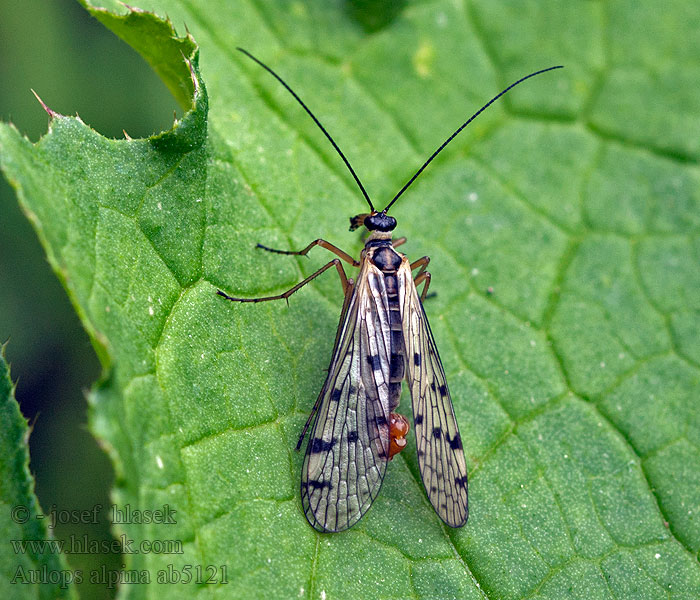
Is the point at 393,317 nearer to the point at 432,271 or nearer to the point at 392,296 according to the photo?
the point at 392,296

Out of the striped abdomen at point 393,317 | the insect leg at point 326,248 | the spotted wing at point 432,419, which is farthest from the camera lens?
the insect leg at point 326,248

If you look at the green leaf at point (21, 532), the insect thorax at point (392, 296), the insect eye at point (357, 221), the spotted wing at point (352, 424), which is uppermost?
the insect eye at point (357, 221)

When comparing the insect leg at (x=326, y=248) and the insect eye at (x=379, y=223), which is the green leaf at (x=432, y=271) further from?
the insect eye at (x=379, y=223)

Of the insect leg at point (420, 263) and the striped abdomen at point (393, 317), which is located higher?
the insect leg at point (420, 263)

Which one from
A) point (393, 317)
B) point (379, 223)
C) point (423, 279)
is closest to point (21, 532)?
point (393, 317)

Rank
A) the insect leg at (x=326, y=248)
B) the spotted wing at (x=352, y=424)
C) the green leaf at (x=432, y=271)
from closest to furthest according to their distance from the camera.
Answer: the green leaf at (x=432, y=271), the spotted wing at (x=352, y=424), the insect leg at (x=326, y=248)

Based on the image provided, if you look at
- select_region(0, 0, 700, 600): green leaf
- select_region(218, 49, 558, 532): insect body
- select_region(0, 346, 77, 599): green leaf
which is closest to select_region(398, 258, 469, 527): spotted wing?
select_region(218, 49, 558, 532): insect body

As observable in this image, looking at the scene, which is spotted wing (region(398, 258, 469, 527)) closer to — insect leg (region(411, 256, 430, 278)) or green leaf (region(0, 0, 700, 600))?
green leaf (region(0, 0, 700, 600))

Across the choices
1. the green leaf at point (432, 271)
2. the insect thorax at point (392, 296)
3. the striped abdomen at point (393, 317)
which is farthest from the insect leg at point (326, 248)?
the striped abdomen at point (393, 317)
